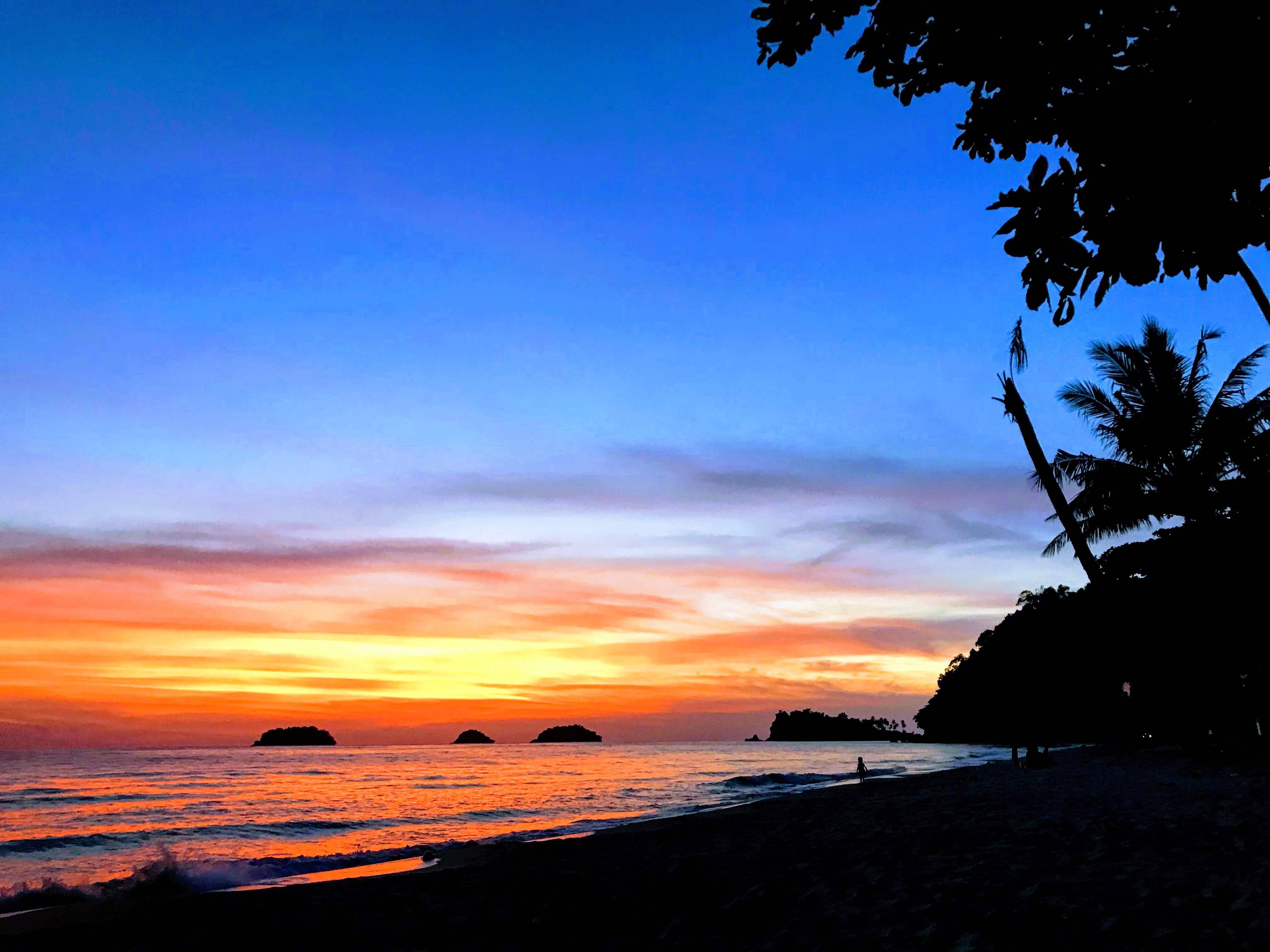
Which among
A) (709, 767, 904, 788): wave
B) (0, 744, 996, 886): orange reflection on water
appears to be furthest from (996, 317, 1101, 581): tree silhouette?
(709, 767, 904, 788): wave

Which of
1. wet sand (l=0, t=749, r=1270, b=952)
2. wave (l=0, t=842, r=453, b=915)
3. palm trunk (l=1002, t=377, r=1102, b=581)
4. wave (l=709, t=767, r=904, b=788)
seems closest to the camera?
wet sand (l=0, t=749, r=1270, b=952)

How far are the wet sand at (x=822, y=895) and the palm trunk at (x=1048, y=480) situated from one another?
4.74 meters

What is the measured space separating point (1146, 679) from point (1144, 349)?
23.3 meters

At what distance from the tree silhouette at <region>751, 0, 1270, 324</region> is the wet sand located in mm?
3964

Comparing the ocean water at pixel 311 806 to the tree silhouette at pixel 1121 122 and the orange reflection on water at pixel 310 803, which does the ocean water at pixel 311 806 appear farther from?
the tree silhouette at pixel 1121 122

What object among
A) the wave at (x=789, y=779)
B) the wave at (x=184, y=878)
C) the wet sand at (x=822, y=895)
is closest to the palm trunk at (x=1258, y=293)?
the wet sand at (x=822, y=895)

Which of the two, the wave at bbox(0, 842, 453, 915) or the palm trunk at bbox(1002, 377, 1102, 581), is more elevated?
the palm trunk at bbox(1002, 377, 1102, 581)

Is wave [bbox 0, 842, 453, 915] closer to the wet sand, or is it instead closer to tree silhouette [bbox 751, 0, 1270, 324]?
the wet sand

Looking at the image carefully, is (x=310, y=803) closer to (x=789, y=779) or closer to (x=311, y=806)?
(x=311, y=806)

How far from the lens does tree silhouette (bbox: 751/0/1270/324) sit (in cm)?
327

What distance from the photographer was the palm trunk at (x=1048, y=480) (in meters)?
17.0

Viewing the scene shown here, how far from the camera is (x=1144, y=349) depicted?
74.4ft

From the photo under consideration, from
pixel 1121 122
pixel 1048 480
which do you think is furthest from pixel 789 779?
pixel 1121 122

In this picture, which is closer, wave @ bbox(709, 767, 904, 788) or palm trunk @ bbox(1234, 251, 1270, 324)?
palm trunk @ bbox(1234, 251, 1270, 324)
